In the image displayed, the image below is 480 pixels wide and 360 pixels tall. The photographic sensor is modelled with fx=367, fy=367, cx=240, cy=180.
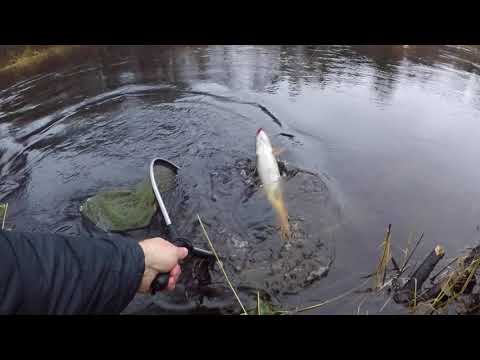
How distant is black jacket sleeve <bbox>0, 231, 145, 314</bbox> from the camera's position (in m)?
1.58

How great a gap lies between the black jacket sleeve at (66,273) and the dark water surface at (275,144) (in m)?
2.00

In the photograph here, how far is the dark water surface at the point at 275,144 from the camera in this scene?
15.0 feet

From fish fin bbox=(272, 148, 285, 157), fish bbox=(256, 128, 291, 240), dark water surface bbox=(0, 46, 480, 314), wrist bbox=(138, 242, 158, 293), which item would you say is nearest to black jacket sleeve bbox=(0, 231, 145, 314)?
wrist bbox=(138, 242, 158, 293)

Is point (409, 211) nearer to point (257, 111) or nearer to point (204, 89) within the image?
point (257, 111)

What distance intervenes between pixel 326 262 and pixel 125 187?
3.29 meters

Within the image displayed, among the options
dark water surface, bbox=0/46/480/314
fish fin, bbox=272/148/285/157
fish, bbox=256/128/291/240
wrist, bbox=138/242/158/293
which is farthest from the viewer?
fish fin, bbox=272/148/285/157

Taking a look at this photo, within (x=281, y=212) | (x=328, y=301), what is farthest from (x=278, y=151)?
(x=328, y=301)

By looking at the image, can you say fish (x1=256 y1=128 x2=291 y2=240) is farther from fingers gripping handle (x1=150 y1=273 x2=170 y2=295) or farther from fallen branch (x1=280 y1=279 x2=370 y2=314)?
fingers gripping handle (x1=150 y1=273 x2=170 y2=295)

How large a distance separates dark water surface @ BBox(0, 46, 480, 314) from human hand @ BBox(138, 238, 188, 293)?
1.51m

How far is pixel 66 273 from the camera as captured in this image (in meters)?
1.72

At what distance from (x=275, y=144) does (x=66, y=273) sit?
5.39m

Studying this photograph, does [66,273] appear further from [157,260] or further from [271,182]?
[271,182]

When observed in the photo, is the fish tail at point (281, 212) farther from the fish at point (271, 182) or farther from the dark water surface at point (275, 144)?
the dark water surface at point (275, 144)

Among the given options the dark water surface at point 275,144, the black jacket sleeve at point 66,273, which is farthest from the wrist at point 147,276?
the dark water surface at point 275,144
